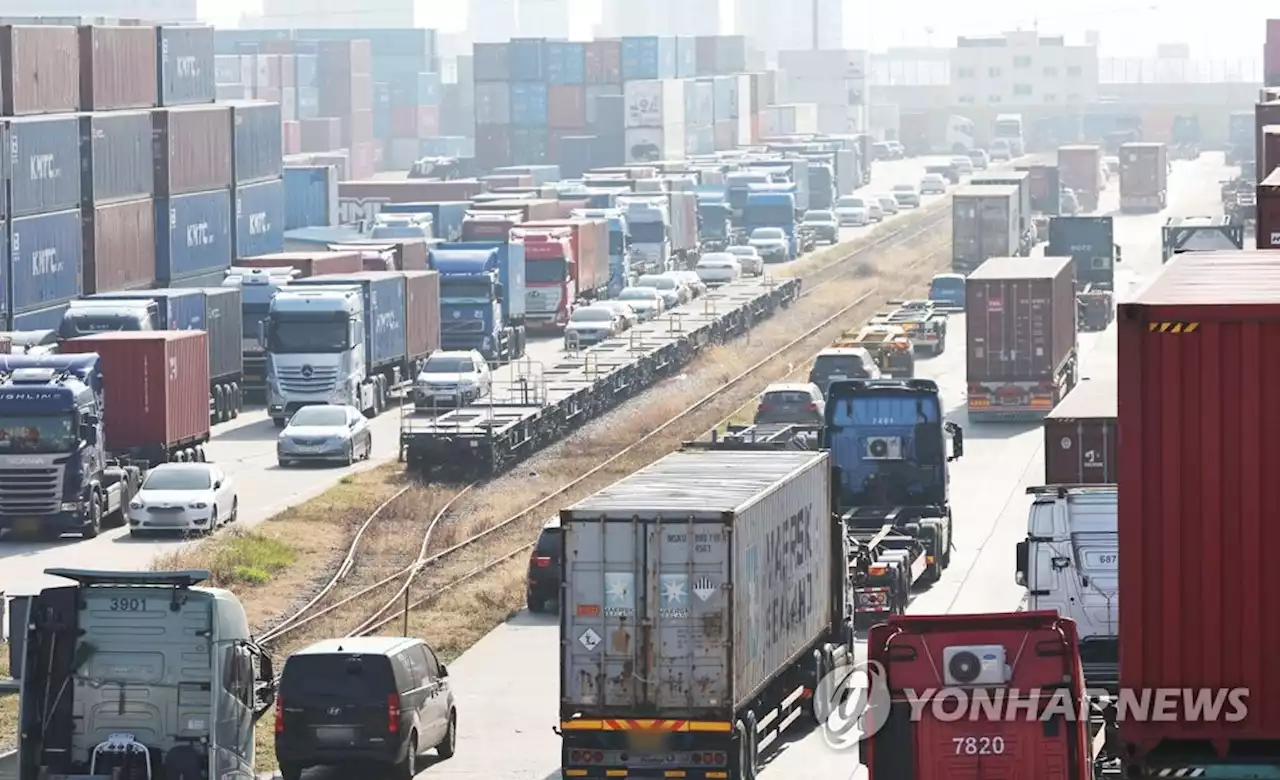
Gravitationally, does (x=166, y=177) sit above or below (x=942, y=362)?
above

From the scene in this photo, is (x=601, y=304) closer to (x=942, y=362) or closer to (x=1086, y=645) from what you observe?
(x=942, y=362)

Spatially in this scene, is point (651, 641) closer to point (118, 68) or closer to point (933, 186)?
point (118, 68)

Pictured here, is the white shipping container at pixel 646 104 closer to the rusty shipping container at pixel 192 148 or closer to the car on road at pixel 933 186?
the car on road at pixel 933 186

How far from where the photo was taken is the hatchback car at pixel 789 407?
51188mm

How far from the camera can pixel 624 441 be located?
2192 inches

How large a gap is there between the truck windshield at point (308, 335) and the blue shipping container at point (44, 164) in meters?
8.13

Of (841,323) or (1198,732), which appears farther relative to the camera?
(841,323)

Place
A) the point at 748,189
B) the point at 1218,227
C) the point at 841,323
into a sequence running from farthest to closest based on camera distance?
the point at 748,189 < the point at 841,323 < the point at 1218,227

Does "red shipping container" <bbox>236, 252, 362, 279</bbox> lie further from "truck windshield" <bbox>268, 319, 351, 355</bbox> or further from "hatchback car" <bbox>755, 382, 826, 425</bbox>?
"hatchback car" <bbox>755, 382, 826, 425</bbox>

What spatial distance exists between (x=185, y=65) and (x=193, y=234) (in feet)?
18.3

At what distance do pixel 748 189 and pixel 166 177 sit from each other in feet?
172

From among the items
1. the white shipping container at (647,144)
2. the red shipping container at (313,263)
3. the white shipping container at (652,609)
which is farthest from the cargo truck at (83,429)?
the white shipping container at (647,144)

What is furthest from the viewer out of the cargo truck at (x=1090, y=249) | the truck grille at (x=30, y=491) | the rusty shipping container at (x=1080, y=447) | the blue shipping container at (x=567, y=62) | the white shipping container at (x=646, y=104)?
the blue shipping container at (x=567, y=62)

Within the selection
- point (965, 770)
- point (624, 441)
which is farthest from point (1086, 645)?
point (624, 441)
